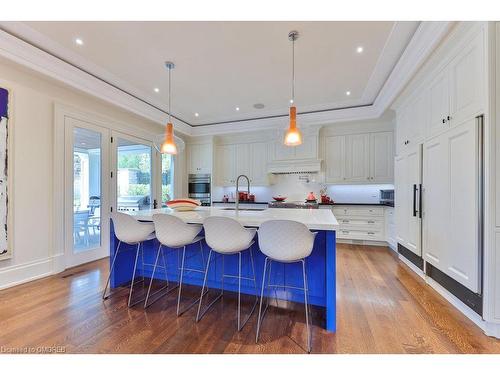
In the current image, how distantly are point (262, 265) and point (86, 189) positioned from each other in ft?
10.2

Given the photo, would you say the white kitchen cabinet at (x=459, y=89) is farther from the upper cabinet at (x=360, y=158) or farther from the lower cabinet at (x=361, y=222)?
the lower cabinet at (x=361, y=222)

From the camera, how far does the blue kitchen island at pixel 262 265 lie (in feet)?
5.91

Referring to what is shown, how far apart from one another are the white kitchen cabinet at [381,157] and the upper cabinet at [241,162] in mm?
2276

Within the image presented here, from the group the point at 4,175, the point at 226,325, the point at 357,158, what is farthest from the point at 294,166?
the point at 4,175

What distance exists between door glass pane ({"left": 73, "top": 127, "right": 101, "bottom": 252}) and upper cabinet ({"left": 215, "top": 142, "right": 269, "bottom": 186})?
106 inches

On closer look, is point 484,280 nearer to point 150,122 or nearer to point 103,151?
point 103,151

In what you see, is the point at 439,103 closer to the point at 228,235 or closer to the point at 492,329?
the point at 492,329

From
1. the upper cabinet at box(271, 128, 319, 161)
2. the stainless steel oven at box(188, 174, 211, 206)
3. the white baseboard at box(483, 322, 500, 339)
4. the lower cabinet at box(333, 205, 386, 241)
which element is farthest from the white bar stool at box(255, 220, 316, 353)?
the stainless steel oven at box(188, 174, 211, 206)

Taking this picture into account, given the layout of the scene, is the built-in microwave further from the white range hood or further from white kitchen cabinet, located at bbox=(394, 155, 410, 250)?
the white range hood

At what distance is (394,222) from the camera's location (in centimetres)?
392

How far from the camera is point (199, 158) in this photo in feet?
19.1
